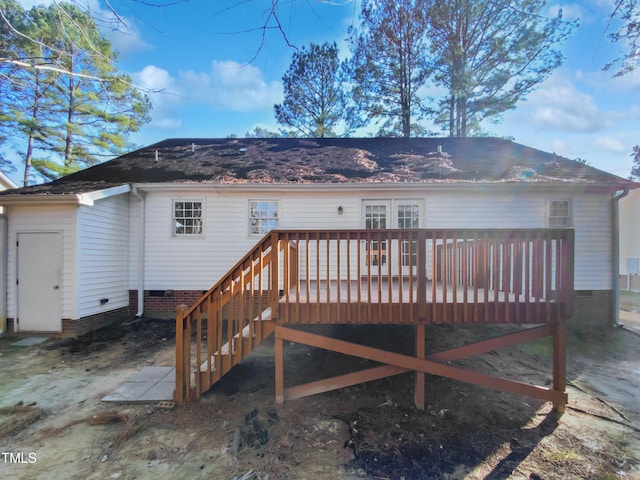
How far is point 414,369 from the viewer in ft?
11.8

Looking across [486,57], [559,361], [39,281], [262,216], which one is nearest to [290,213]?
[262,216]

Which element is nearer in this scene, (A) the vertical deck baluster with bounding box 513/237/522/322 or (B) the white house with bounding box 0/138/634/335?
(A) the vertical deck baluster with bounding box 513/237/522/322

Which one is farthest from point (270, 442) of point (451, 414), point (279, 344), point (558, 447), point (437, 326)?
point (437, 326)

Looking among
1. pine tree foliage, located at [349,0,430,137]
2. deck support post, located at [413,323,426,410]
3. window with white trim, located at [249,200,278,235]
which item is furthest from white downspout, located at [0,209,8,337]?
pine tree foliage, located at [349,0,430,137]

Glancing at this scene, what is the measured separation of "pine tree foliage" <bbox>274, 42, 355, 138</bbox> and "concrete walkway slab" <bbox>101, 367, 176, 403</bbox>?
15.1 metres

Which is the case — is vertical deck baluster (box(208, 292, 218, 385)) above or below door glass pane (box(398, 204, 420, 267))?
below

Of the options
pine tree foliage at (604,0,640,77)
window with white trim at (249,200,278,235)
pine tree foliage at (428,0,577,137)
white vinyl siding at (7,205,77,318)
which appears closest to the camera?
pine tree foliage at (604,0,640,77)

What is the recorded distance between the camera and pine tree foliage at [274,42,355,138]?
17.1 meters

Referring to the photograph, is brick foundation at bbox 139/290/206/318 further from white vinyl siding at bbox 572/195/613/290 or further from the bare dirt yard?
white vinyl siding at bbox 572/195/613/290

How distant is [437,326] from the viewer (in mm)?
6449

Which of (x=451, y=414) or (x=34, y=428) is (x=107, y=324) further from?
(x=451, y=414)

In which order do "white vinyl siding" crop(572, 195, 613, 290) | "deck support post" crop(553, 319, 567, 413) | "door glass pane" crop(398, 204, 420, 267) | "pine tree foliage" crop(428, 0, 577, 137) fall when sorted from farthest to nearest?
"pine tree foliage" crop(428, 0, 577, 137) → "door glass pane" crop(398, 204, 420, 267) → "white vinyl siding" crop(572, 195, 613, 290) → "deck support post" crop(553, 319, 567, 413)

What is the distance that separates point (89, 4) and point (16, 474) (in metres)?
4.62

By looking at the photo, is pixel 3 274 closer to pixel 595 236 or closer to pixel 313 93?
pixel 595 236
